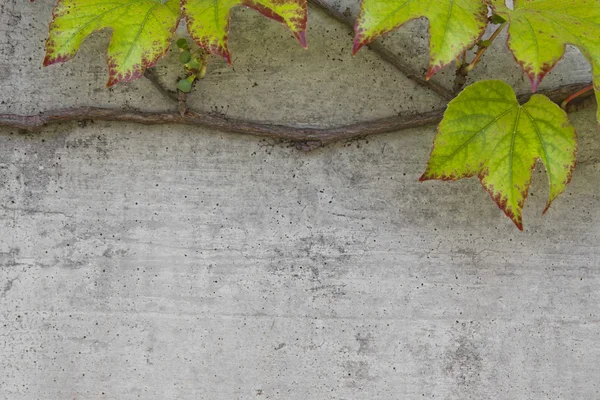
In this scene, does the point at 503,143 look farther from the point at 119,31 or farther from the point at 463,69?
the point at 119,31

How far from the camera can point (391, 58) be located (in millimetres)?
1438

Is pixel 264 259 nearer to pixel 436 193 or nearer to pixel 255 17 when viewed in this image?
pixel 436 193

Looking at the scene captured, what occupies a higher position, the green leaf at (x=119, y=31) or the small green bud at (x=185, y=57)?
the green leaf at (x=119, y=31)

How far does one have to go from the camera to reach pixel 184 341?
1475 millimetres

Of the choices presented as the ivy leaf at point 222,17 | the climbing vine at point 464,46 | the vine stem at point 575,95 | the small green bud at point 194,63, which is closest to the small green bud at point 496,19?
the climbing vine at point 464,46

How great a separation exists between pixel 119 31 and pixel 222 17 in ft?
0.72

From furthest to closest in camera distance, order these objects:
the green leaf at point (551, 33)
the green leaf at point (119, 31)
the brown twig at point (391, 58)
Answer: the brown twig at point (391, 58)
the green leaf at point (119, 31)
the green leaf at point (551, 33)

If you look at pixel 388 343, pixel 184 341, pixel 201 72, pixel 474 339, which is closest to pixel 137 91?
pixel 201 72

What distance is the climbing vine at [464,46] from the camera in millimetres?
1127

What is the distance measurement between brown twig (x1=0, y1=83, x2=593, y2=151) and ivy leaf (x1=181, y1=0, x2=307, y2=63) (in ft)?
0.93

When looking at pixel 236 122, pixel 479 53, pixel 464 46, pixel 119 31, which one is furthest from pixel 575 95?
pixel 119 31

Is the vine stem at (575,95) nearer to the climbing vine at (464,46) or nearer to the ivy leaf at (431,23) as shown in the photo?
the climbing vine at (464,46)

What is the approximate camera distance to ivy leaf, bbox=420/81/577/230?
1.23 meters

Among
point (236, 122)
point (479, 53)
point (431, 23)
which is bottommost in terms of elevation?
point (236, 122)
